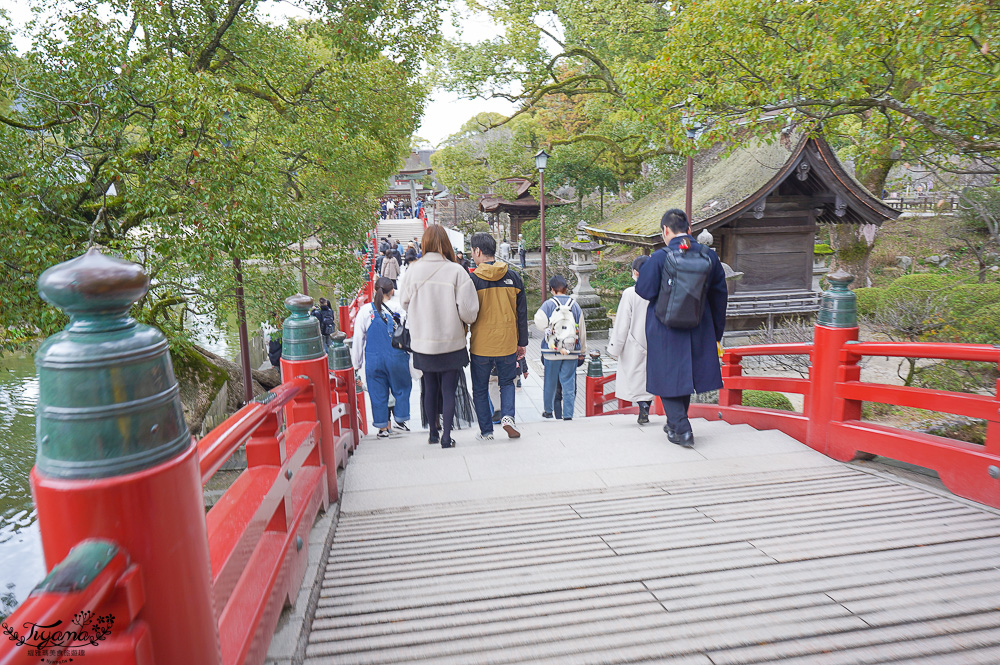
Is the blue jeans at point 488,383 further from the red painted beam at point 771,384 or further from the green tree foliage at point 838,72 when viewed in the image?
the green tree foliage at point 838,72

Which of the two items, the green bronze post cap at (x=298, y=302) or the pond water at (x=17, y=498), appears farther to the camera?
the pond water at (x=17, y=498)

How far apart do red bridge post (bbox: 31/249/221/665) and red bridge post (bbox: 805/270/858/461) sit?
4.11 meters

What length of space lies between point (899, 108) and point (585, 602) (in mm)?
5390

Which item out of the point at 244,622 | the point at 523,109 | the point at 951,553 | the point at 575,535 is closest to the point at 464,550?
the point at 575,535

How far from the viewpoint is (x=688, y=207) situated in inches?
453

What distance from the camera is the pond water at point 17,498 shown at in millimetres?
7559

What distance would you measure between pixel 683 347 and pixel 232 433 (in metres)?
3.52

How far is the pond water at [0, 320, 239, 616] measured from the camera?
24.8ft

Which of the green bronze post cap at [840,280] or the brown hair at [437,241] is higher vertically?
the brown hair at [437,241]

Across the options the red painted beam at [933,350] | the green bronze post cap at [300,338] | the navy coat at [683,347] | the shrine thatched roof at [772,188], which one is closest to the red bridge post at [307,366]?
the green bronze post cap at [300,338]

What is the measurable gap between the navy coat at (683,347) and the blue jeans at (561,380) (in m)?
3.07

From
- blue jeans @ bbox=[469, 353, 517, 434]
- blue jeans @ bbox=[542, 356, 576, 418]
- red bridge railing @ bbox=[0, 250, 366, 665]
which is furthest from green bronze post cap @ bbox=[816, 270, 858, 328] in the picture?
red bridge railing @ bbox=[0, 250, 366, 665]

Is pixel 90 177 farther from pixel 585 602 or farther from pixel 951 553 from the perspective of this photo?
pixel 951 553

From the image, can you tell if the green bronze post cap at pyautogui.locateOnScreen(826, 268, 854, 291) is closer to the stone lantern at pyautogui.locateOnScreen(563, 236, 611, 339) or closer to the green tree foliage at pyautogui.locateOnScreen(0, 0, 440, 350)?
the green tree foliage at pyautogui.locateOnScreen(0, 0, 440, 350)
